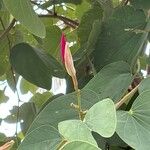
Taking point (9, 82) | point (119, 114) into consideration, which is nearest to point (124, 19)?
point (119, 114)

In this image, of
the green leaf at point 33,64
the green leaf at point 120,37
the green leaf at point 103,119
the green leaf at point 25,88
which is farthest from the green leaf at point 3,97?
the green leaf at point 103,119

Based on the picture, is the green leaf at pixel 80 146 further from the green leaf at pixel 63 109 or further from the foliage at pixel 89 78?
the green leaf at pixel 63 109

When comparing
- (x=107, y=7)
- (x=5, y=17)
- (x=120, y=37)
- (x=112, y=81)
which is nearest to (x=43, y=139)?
(x=112, y=81)

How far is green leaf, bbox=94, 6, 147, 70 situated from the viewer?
0.73 metres

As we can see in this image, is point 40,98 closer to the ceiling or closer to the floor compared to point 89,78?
closer to the floor

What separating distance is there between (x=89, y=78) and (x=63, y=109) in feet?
0.75

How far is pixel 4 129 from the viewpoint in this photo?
100 centimetres

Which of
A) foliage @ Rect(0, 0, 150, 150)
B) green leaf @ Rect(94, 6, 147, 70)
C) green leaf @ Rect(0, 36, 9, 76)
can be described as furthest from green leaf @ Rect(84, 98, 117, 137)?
green leaf @ Rect(0, 36, 9, 76)

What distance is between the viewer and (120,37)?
0.75 m

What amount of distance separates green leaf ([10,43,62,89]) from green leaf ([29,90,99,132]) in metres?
A: 0.25

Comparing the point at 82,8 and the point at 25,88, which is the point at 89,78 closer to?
the point at 82,8

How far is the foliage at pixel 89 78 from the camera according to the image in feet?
1.52

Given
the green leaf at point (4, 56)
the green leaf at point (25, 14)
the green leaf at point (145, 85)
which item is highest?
the green leaf at point (25, 14)

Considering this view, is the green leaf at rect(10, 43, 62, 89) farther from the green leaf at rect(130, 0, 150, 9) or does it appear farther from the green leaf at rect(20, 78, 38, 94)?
the green leaf at rect(20, 78, 38, 94)
